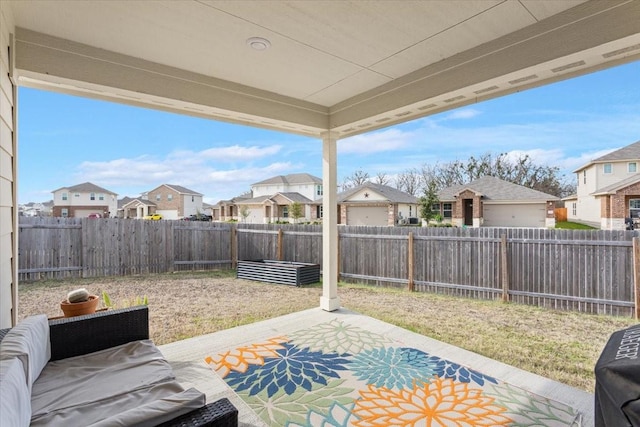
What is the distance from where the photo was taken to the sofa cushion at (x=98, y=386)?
145cm

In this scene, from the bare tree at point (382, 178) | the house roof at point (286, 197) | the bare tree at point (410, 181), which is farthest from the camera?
the house roof at point (286, 197)

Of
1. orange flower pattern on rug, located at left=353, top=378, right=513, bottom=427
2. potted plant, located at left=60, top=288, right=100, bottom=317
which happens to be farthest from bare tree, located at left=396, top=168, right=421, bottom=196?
potted plant, located at left=60, top=288, right=100, bottom=317

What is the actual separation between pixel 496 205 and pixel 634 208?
6.49m

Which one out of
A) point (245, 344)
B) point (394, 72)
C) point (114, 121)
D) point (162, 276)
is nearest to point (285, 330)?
Answer: point (245, 344)

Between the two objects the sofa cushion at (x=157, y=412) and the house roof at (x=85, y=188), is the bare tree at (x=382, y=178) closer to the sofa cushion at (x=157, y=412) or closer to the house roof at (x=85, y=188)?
the house roof at (x=85, y=188)

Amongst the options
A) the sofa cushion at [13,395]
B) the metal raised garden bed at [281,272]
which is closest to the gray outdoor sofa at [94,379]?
the sofa cushion at [13,395]

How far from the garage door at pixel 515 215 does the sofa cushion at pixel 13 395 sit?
17.5 meters

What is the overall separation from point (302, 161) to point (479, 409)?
36266 mm

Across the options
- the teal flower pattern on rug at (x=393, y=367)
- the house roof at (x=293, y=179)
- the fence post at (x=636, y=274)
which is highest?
the house roof at (x=293, y=179)

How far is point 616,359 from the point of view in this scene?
1119 millimetres

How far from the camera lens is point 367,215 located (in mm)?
18781

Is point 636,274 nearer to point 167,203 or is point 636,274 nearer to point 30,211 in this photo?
point 30,211

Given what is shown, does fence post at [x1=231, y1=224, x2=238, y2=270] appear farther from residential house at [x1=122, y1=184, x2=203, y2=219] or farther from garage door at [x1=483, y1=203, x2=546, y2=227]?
residential house at [x1=122, y1=184, x2=203, y2=219]

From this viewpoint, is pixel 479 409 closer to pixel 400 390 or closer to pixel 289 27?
pixel 400 390
